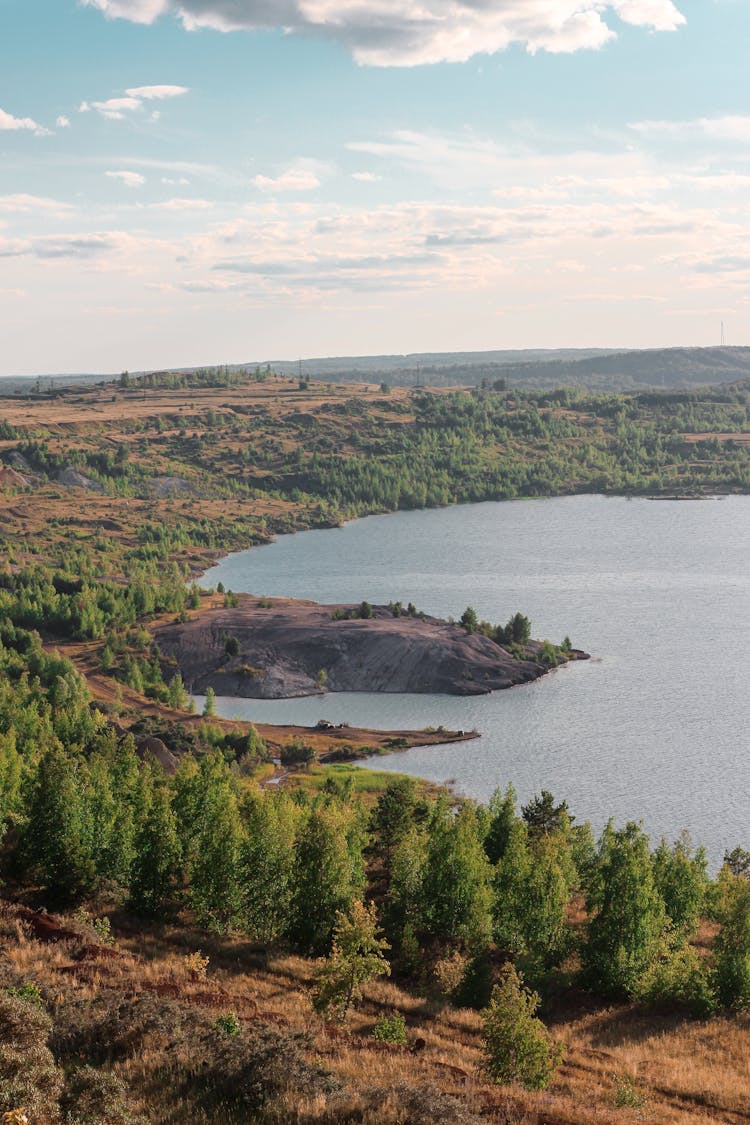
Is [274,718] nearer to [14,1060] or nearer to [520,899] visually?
[520,899]

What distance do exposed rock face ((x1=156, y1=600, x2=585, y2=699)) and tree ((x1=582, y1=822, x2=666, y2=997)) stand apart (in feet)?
279

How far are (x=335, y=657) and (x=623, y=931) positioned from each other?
99.0 meters

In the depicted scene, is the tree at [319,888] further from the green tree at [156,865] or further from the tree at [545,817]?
the tree at [545,817]

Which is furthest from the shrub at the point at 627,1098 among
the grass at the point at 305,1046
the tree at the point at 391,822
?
the tree at the point at 391,822

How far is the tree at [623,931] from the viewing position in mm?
58844

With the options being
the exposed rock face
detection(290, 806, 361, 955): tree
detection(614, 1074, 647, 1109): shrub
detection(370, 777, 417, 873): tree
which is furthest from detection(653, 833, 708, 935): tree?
the exposed rock face

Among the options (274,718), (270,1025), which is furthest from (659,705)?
(270,1025)

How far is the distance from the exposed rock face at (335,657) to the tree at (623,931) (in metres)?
85.1

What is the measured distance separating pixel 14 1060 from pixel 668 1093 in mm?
28360

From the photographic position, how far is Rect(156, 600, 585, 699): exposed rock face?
14988 cm

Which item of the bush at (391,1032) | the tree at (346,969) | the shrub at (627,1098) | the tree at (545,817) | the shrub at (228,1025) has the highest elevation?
the shrub at (228,1025)

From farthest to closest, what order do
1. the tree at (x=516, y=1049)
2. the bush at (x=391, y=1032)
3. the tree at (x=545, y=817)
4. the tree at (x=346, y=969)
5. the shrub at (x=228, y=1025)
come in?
the tree at (x=545, y=817) < the tree at (x=346, y=969) < the bush at (x=391, y=1032) < the tree at (x=516, y=1049) < the shrub at (x=228, y=1025)

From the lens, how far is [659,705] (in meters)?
133

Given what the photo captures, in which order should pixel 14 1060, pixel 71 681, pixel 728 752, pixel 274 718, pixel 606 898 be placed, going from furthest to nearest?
pixel 274 718 → pixel 71 681 → pixel 728 752 → pixel 606 898 → pixel 14 1060
